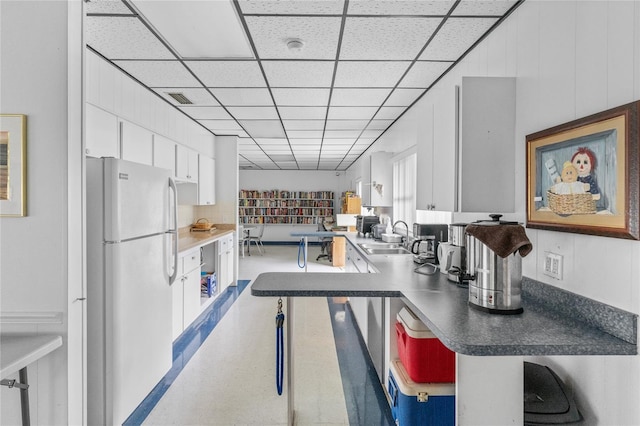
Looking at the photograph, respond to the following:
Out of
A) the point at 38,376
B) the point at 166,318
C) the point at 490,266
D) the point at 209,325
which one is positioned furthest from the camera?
A: the point at 209,325

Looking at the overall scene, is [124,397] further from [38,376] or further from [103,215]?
[103,215]

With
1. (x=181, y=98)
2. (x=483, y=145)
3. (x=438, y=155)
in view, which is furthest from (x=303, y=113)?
(x=483, y=145)

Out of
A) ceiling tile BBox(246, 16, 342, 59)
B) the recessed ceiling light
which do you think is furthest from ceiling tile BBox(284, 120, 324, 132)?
the recessed ceiling light

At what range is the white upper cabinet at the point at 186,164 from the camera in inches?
168

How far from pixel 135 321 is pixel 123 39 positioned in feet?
6.34

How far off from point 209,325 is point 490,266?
3.33 metres

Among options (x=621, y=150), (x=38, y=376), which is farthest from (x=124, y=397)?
(x=621, y=150)

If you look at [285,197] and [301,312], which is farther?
[285,197]

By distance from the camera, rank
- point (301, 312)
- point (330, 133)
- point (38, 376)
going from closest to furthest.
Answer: point (38, 376), point (301, 312), point (330, 133)

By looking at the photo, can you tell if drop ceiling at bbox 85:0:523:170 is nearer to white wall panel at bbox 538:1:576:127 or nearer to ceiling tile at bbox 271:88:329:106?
ceiling tile at bbox 271:88:329:106

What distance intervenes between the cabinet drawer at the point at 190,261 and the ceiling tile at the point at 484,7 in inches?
125

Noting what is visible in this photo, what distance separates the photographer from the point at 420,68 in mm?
2895

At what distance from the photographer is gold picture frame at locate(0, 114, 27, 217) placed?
1.72 metres

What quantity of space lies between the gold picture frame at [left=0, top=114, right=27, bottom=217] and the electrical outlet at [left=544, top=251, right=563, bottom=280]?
261 centimetres
